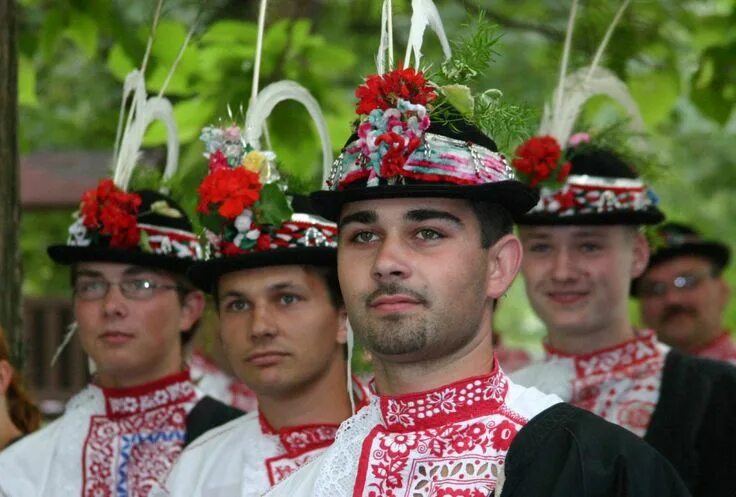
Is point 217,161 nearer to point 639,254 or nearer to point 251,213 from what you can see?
point 251,213

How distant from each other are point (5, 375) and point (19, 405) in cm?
31

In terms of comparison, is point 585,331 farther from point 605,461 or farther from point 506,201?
Answer: point 605,461

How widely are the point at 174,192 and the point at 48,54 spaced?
1.07m

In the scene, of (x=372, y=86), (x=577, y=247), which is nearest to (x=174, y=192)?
(x=577, y=247)

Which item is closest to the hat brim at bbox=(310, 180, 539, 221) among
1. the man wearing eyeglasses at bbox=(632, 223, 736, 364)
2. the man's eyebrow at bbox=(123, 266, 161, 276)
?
the man's eyebrow at bbox=(123, 266, 161, 276)

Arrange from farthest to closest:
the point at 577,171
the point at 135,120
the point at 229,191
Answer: the point at 577,171
the point at 135,120
the point at 229,191

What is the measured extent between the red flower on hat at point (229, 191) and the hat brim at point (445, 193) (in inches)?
41.1

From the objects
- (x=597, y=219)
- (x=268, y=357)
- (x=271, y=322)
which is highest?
(x=597, y=219)

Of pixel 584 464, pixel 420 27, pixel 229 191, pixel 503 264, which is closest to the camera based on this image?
pixel 584 464

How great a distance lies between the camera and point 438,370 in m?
3.76

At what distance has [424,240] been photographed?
372 cm

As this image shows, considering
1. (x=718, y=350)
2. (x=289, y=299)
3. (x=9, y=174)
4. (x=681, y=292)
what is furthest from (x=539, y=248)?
(x=718, y=350)

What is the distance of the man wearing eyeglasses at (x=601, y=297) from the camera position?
573 centimetres

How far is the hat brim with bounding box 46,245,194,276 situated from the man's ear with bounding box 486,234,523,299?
90.3 inches
